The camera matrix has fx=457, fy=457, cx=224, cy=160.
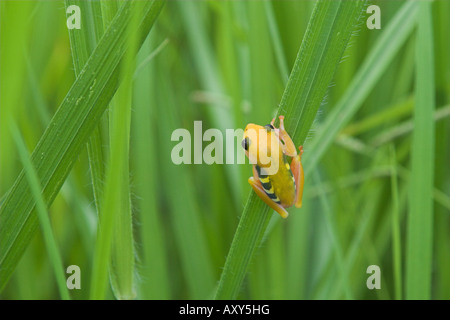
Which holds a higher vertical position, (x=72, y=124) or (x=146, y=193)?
(x=72, y=124)

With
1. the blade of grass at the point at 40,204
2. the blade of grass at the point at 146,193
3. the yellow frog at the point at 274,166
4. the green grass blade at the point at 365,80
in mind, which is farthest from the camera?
the blade of grass at the point at 146,193

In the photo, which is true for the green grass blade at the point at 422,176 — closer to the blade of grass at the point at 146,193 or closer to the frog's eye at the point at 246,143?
the frog's eye at the point at 246,143

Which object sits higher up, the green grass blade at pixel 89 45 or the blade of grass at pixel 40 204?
the green grass blade at pixel 89 45

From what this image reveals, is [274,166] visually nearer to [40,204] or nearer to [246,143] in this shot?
[246,143]

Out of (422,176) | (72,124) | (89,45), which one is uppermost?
(89,45)

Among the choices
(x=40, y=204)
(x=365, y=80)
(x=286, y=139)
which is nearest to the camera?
(x=40, y=204)

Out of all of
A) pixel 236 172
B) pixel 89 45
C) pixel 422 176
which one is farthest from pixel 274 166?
pixel 236 172

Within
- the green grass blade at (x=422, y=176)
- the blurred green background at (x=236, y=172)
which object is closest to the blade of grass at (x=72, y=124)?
the blurred green background at (x=236, y=172)
